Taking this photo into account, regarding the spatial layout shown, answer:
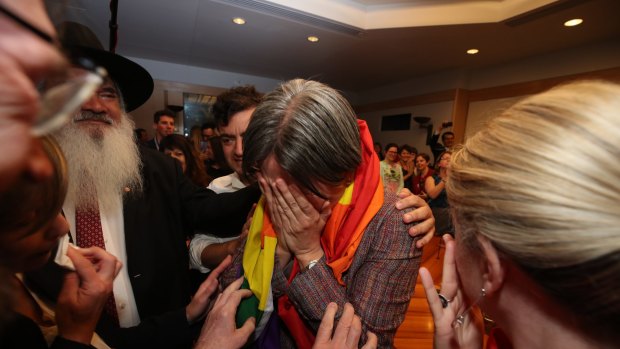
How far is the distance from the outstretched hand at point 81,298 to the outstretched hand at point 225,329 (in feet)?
1.04

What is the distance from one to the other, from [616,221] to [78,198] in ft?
5.91

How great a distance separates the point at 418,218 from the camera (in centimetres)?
99

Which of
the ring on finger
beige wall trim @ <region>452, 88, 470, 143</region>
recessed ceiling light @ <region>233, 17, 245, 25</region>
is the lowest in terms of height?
the ring on finger

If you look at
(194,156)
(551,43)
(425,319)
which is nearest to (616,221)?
(425,319)

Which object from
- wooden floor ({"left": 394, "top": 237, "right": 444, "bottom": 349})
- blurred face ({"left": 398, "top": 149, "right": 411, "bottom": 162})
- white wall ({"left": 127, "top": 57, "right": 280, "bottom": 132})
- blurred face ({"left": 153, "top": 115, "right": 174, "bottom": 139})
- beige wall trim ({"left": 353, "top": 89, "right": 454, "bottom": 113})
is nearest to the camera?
wooden floor ({"left": 394, "top": 237, "right": 444, "bottom": 349})

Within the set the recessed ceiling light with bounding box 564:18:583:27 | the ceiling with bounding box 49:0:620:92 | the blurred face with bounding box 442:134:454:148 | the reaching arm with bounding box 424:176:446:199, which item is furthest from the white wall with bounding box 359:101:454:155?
the reaching arm with bounding box 424:176:446:199

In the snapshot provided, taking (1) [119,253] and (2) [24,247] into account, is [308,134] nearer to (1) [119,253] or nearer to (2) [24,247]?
(2) [24,247]

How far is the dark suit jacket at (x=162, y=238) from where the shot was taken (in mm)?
1154

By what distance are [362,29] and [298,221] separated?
464 cm

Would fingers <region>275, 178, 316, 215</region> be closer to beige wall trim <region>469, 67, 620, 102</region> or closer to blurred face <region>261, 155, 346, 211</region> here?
blurred face <region>261, 155, 346, 211</region>

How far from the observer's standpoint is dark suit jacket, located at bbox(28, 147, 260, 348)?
1154 millimetres

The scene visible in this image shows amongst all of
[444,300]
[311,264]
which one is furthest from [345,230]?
[444,300]

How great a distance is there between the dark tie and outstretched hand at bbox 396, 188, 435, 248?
49.8 inches

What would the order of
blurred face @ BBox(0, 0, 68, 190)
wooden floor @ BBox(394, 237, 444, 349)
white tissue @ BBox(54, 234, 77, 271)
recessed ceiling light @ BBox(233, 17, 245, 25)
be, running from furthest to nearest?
recessed ceiling light @ BBox(233, 17, 245, 25), wooden floor @ BBox(394, 237, 444, 349), white tissue @ BBox(54, 234, 77, 271), blurred face @ BBox(0, 0, 68, 190)
